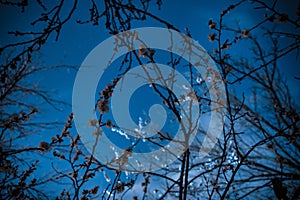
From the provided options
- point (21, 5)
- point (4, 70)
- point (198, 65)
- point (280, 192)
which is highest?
point (21, 5)

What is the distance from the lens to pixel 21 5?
1.51 meters

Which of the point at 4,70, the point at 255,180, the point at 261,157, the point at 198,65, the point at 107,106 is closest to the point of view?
the point at 4,70

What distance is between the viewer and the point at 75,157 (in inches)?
86.6

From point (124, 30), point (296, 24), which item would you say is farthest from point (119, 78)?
point (296, 24)

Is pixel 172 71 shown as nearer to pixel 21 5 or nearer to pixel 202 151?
pixel 21 5

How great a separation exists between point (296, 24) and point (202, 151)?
362 cm

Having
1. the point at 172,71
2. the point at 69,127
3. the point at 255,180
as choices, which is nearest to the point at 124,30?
the point at 172,71

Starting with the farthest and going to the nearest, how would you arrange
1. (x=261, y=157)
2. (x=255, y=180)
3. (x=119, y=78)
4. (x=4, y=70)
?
1. (x=261, y=157)
2. (x=255, y=180)
3. (x=119, y=78)
4. (x=4, y=70)

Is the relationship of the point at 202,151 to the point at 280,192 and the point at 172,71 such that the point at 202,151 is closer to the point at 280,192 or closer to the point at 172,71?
the point at 280,192

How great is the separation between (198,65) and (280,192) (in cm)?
140

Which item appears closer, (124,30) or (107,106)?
(107,106)

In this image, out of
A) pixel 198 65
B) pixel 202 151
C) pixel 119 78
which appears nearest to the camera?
pixel 119 78

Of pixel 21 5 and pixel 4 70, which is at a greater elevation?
pixel 21 5

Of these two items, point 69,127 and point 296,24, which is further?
point 69,127
